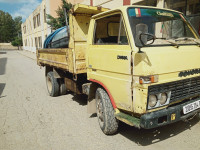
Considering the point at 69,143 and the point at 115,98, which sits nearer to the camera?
the point at 115,98

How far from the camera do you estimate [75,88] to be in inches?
173

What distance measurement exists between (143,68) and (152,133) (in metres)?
1.61

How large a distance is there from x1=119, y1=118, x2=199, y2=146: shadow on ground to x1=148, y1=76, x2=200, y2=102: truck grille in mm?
902

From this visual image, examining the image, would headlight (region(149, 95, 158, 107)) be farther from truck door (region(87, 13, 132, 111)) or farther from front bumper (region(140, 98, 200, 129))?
truck door (region(87, 13, 132, 111))

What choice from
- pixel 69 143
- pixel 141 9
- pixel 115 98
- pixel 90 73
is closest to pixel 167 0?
pixel 141 9

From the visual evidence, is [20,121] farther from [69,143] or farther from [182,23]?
[182,23]

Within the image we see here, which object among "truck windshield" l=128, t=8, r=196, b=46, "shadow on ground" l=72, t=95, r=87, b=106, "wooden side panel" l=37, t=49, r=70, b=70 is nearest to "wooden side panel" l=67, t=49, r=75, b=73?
"wooden side panel" l=37, t=49, r=70, b=70

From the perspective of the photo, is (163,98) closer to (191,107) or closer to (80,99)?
(191,107)

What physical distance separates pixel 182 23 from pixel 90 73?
2.19 metres

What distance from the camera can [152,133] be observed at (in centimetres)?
321

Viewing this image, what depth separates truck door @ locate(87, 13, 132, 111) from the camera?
2541mm

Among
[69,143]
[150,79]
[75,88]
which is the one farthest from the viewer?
[75,88]

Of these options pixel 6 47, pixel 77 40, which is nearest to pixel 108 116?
pixel 77 40

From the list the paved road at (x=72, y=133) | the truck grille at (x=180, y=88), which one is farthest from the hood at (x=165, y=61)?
the paved road at (x=72, y=133)
